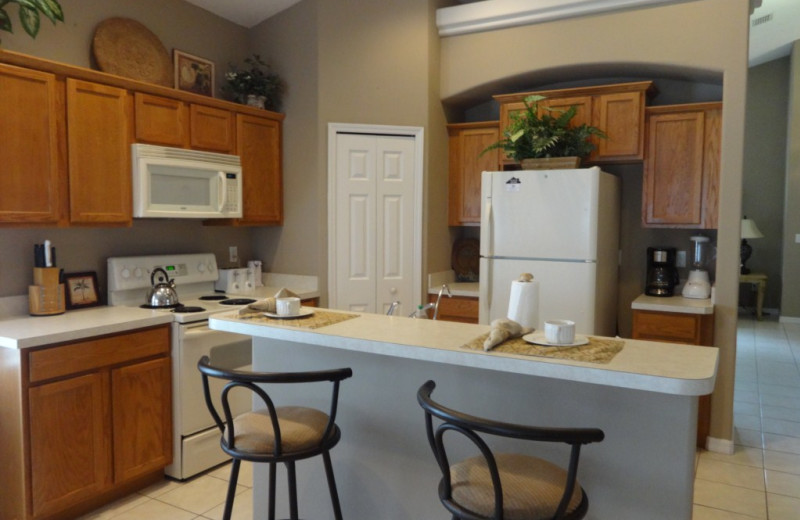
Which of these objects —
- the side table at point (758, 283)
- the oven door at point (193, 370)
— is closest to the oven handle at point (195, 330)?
the oven door at point (193, 370)

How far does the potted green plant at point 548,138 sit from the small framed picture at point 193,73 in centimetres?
218

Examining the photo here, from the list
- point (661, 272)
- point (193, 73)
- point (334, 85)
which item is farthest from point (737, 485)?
point (193, 73)

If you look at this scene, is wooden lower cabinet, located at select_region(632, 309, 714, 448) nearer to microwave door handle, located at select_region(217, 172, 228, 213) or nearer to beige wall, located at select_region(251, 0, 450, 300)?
beige wall, located at select_region(251, 0, 450, 300)

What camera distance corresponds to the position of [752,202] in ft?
27.6

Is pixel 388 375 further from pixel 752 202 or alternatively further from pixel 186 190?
pixel 752 202

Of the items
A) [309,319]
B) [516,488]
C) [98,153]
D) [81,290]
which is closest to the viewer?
[516,488]

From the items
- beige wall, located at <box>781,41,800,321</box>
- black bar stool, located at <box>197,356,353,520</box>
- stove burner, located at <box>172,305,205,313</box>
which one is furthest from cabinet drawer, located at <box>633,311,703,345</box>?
beige wall, located at <box>781,41,800,321</box>

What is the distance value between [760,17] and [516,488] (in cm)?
749

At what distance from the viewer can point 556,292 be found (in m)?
3.61

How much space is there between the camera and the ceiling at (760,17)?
13.4 ft

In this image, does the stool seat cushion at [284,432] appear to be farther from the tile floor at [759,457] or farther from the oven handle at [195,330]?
the tile floor at [759,457]

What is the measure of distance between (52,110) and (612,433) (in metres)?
2.92

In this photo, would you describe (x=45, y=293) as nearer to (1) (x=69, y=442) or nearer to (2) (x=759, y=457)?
(1) (x=69, y=442)

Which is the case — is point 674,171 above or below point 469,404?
above
